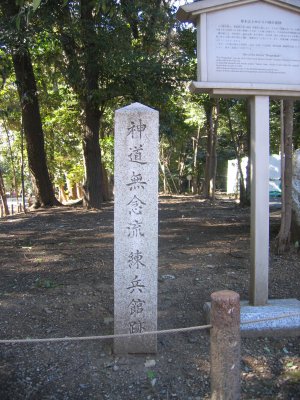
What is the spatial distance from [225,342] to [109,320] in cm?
202

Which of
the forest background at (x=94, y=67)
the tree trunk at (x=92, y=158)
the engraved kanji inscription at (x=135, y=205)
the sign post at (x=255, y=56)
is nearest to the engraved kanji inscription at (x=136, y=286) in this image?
the engraved kanji inscription at (x=135, y=205)

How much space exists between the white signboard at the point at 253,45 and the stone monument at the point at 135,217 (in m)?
1.00

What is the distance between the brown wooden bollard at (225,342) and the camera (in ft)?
9.42

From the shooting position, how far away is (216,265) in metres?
6.59

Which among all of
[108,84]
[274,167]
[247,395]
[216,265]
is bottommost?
[247,395]

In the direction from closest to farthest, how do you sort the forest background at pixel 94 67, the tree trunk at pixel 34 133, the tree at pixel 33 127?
the forest background at pixel 94 67 < the tree at pixel 33 127 < the tree trunk at pixel 34 133

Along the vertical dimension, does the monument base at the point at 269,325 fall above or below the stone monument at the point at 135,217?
below

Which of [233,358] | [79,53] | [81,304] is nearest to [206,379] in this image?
[233,358]

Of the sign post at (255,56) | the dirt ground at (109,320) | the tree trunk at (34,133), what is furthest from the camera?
the tree trunk at (34,133)

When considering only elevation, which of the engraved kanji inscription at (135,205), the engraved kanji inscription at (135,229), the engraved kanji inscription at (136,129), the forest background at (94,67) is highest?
the forest background at (94,67)

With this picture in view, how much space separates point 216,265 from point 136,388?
3.30 metres

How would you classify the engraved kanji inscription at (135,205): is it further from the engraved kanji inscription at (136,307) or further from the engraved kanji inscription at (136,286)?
the engraved kanji inscription at (136,307)

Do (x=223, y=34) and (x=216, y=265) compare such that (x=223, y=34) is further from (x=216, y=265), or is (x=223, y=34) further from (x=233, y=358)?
(x=216, y=265)

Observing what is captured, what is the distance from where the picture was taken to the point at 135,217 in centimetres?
371
